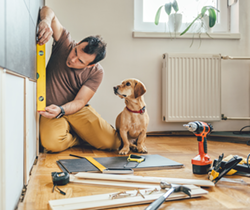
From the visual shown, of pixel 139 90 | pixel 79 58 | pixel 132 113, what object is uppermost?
pixel 79 58

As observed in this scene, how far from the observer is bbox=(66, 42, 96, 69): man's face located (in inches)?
71.2

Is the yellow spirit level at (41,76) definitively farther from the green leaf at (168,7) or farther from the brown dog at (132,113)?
the green leaf at (168,7)

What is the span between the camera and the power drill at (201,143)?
1.17 meters

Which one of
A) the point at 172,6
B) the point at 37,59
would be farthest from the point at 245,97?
the point at 37,59

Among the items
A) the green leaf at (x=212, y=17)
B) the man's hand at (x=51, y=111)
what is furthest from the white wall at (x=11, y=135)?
the green leaf at (x=212, y=17)

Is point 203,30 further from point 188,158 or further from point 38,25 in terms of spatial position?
point 38,25

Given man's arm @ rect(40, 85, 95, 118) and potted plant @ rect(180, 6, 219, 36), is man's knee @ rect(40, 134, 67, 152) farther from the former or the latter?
potted plant @ rect(180, 6, 219, 36)

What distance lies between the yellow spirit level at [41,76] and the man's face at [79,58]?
0.36 meters

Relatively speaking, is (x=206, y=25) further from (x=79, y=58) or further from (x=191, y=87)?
(x=79, y=58)

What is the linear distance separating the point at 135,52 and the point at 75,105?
1.07 m

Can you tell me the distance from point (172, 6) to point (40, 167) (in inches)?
80.4

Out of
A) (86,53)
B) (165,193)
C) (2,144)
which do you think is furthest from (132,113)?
(2,144)

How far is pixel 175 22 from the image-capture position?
263cm

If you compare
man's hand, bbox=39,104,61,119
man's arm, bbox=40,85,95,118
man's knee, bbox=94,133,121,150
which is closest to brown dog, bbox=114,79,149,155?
man's knee, bbox=94,133,121,150
